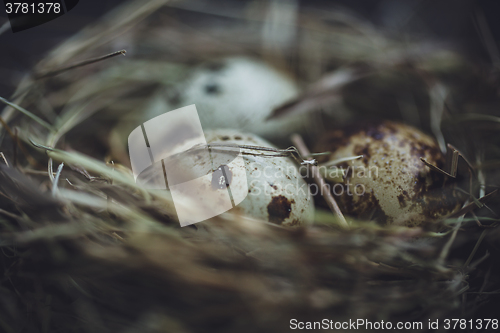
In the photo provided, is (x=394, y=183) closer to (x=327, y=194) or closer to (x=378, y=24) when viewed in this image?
(x=327, y=194)

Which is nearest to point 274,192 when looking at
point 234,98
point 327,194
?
point 327,194

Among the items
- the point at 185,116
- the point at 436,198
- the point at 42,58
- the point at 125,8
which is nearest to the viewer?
the point at 436,198

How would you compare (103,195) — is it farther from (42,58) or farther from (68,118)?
(42,58)

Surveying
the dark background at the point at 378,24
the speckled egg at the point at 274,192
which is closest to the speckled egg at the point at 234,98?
the speckled egg at the point at 274,192

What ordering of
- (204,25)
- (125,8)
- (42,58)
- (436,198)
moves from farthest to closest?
(204,25)
(125,8)
(42,58)
(436,198)

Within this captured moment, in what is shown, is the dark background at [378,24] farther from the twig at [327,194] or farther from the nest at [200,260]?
the twig at [327,194]

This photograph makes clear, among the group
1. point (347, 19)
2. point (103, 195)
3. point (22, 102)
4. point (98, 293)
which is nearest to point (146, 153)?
point (103, 195)
